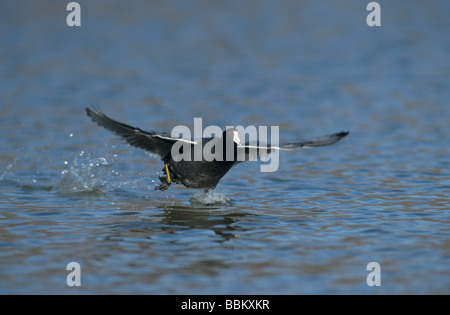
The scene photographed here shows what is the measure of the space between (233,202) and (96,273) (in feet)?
10.8

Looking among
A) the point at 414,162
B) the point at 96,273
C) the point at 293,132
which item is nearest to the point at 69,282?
the point at 96,273

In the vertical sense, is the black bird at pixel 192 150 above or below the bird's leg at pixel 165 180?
above

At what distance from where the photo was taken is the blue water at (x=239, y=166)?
754 centimetres

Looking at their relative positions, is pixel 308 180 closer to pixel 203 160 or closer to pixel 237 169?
pixel 237 169

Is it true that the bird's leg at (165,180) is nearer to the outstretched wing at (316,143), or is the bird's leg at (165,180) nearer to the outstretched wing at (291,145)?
the outstretched wing at (291,145)

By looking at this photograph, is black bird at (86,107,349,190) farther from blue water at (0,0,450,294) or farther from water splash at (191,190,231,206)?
blue water at (0,0,450,294)

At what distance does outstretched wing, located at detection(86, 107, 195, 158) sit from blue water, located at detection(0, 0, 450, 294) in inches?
30.4

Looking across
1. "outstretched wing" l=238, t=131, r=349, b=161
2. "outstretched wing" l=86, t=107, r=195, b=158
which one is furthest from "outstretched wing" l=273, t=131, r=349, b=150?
"outstretched wing" l=86, t=107, r=195, b=158

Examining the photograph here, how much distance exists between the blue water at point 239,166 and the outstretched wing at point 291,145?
0.79 m

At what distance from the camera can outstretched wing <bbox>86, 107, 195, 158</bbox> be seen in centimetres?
934

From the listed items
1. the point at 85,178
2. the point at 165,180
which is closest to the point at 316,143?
the point at 165,180

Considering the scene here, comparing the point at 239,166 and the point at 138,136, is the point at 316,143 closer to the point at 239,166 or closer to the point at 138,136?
the point at 138,136

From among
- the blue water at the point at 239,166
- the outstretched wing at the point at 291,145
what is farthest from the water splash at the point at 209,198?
the outstretched wing at the point at 291,145

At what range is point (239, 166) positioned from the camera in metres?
12.5
